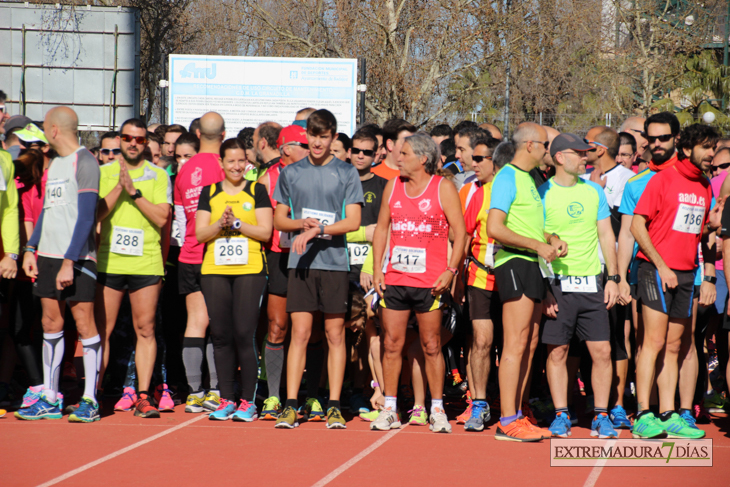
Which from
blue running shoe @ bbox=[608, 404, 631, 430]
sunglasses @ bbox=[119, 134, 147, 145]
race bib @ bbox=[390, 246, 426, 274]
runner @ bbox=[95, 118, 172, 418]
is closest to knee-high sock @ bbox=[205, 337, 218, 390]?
runner @ bbox=[95, 118, 172, 418]

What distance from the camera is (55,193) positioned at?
5996mm

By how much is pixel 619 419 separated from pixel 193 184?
3945 millimetres

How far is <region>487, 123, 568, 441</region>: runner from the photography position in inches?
216

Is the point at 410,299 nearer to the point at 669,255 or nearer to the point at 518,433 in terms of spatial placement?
the point at 518,433

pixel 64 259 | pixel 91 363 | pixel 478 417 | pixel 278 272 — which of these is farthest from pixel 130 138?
pixel 478 417

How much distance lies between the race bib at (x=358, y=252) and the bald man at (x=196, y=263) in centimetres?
125

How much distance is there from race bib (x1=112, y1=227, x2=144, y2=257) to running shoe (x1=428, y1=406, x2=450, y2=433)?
2.64 metres

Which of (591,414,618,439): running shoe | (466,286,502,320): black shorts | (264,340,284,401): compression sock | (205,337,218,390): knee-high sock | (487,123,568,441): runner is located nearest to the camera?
(487,123,568,441): runner

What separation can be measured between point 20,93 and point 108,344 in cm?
1223

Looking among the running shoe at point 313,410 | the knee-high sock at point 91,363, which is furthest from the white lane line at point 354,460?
the knee-high sock at point 91,363

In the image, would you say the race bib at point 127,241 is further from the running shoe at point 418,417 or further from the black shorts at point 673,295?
the black shorts at point 673,295

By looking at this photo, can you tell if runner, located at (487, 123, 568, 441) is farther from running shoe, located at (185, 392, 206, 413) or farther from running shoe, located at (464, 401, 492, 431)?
running shoe, located at (185, 392, 206, 413)

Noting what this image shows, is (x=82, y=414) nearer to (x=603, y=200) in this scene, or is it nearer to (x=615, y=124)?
(x=603, y=200)

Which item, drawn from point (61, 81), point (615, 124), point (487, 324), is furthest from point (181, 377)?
point (615, 124)
